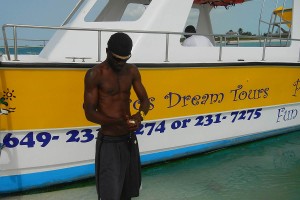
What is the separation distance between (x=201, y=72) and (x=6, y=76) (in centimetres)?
235

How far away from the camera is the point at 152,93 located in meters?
4.11

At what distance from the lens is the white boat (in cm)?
358

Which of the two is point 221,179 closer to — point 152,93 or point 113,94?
point 152,93

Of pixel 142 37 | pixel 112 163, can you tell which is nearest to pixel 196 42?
pixel 142 37

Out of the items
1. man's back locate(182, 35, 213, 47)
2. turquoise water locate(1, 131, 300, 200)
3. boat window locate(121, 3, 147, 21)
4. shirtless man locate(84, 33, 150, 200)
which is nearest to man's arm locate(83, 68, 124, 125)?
shirtless man locate(84, 33, 150, 200)

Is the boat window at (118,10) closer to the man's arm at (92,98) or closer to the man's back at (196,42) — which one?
the man's back at (196,42)

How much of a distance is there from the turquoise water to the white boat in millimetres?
155

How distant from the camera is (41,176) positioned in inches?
151

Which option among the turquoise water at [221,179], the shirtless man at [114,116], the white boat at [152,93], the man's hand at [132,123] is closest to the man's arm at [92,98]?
the shirtless man at [114,116]

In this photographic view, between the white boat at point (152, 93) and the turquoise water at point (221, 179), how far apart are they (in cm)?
15

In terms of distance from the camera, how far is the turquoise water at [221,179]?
3863mm

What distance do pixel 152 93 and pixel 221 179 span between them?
1397 mm

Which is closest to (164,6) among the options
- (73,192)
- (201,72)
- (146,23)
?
(146,23)

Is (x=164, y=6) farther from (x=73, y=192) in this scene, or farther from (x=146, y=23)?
(x=73, y=192)
